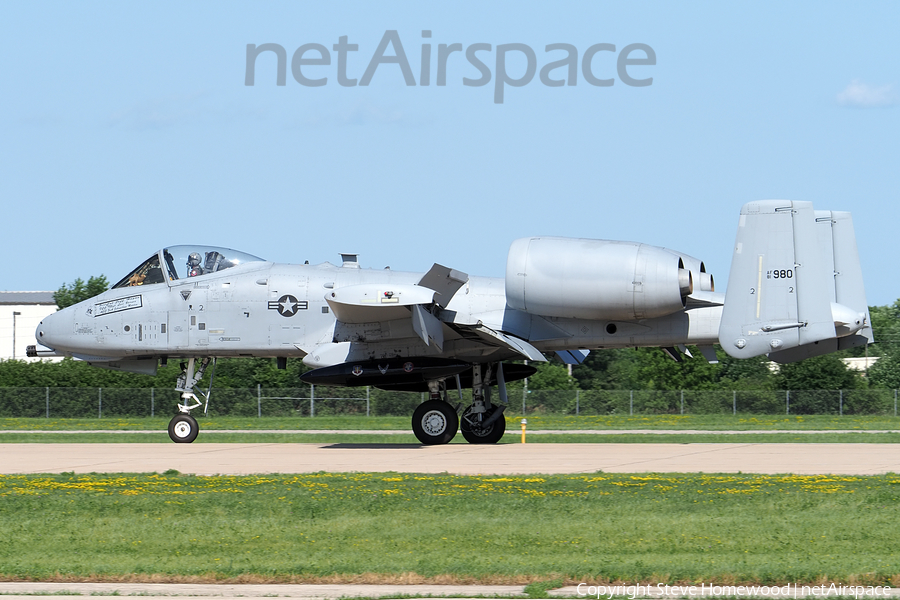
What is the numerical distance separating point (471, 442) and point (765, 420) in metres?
19.7

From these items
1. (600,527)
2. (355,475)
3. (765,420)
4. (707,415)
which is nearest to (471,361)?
(355,475)

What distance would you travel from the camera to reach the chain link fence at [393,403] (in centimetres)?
4753

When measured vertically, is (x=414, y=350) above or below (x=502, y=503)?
above

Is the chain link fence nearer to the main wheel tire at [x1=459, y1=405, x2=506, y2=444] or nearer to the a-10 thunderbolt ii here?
the a-10 thunderbolt ii

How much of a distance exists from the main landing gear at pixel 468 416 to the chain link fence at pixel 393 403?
74.2 ft

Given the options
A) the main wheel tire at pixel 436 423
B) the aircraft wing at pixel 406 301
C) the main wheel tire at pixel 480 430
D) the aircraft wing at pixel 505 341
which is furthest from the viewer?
the main wheel tire at pixel 480 430

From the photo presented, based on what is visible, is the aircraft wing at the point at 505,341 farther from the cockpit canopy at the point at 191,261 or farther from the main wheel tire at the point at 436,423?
the cockpit canopy at the point at 191,261

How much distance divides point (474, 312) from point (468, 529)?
12.3 meters

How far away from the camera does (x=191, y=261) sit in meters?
Result: 25.3

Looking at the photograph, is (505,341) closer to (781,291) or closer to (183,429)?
(781,291)

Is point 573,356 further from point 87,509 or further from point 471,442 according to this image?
point 87,509

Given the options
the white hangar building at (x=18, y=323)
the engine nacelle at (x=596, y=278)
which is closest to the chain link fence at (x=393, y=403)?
the engine nacelle at (x=596, y=278)

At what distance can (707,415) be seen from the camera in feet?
155

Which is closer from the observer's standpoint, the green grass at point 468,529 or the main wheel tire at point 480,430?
the green grass at point 468,529
